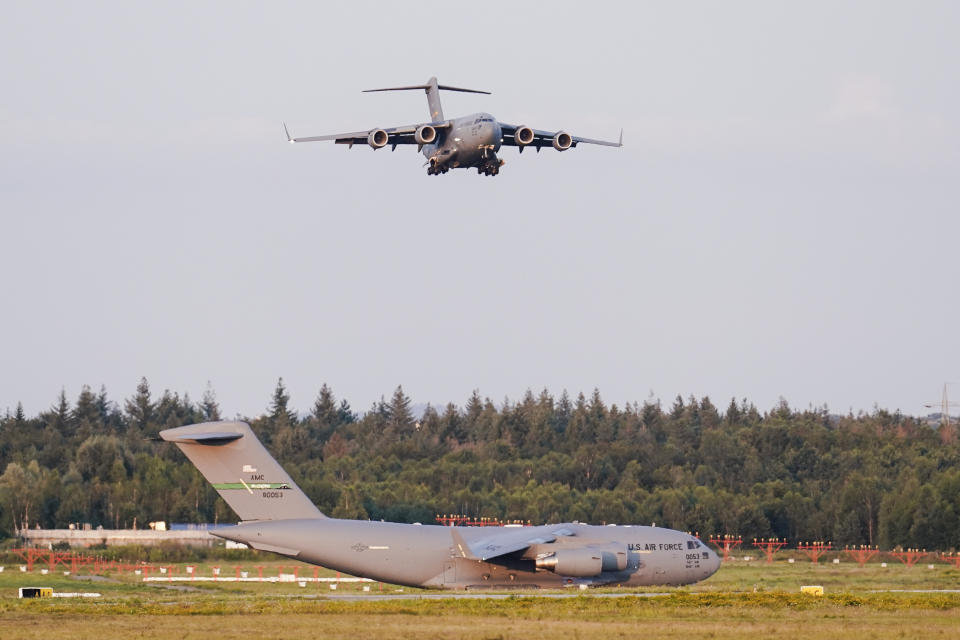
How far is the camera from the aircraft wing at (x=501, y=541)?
113ft

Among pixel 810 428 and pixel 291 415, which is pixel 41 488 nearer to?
pixel 291 415

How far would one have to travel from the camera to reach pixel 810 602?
30297 millimetres

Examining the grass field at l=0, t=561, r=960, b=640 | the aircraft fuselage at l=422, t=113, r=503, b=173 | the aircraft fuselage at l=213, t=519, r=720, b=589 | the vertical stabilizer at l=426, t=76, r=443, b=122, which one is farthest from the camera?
the vertical stabilizer at l=426, t=76, r=443, b=122

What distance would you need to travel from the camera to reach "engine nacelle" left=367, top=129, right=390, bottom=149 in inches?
1538

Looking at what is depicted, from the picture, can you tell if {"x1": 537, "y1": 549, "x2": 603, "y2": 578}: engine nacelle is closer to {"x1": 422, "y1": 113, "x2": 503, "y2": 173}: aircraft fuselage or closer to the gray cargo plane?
the gray cargo plane

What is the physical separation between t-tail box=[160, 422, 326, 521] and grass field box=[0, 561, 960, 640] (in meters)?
2.01

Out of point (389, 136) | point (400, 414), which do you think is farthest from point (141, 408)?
point (389, 136)

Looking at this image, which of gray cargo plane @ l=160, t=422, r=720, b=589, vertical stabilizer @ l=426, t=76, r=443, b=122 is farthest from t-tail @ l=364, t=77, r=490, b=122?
gray cargo plane @ l=160, t=422, r=720, b=589

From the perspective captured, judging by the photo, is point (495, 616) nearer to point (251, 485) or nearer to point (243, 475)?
point (251, 485)

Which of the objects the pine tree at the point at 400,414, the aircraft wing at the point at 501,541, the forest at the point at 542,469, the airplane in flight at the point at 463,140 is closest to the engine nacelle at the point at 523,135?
the airplane in flight at the point at 463,140

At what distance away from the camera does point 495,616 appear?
2775 cm

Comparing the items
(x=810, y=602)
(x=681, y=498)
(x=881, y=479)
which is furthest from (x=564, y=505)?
(x=810, y=602)

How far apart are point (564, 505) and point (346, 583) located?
2641cm

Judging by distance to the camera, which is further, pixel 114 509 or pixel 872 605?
pixel 114 509
